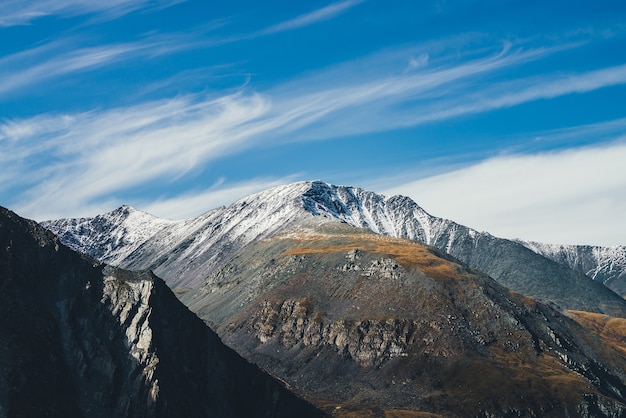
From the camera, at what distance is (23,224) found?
5197 inches

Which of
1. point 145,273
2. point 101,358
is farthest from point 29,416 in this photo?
point 145,273

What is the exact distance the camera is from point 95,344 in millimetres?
125125

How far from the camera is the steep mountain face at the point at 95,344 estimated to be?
11081 centimetres

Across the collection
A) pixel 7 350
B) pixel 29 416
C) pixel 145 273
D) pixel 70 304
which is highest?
pixel 145 273

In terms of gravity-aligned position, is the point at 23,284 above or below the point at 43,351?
above

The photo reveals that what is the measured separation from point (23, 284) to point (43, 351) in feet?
41.4

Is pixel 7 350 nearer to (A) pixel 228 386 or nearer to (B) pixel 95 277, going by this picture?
(B) pixel 95 277

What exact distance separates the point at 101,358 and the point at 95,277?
18.1 meters

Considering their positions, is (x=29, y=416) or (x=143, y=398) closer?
(x=29, y=416)

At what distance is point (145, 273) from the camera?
476ft

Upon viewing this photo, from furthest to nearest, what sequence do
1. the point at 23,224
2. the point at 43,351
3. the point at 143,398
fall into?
the point at 23,224
the point at 143,398
the point at 43,351

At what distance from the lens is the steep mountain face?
111 m

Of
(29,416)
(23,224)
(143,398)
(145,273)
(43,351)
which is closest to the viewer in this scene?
(29,416)

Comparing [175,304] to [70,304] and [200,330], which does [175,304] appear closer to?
[200,330]
